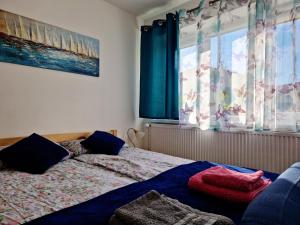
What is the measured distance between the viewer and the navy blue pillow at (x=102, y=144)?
8.47 ft

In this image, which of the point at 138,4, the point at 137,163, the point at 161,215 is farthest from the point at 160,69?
the point at 161,215

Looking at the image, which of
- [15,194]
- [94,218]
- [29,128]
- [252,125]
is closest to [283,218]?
[94,218]

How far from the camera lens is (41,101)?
2574 mm

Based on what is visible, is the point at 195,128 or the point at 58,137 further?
the point at 195,128

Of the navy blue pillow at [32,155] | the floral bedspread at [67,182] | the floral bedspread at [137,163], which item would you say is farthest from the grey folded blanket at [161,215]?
the navy blue pillow at [32,155]

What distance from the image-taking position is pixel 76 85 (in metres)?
2.90

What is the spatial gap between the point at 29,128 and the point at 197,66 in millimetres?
2108

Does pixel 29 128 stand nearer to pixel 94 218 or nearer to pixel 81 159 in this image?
pixel 81 159

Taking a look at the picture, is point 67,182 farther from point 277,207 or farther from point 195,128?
point 195,128

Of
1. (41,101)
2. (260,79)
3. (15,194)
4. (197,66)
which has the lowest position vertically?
(15,194)

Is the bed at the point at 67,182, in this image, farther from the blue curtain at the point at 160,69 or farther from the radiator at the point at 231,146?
the blue curtain at the point at 160,69

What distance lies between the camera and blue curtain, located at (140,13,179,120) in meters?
3.13

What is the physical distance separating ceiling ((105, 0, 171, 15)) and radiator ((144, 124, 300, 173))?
1.77 m

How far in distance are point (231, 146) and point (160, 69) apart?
1.47 meters
